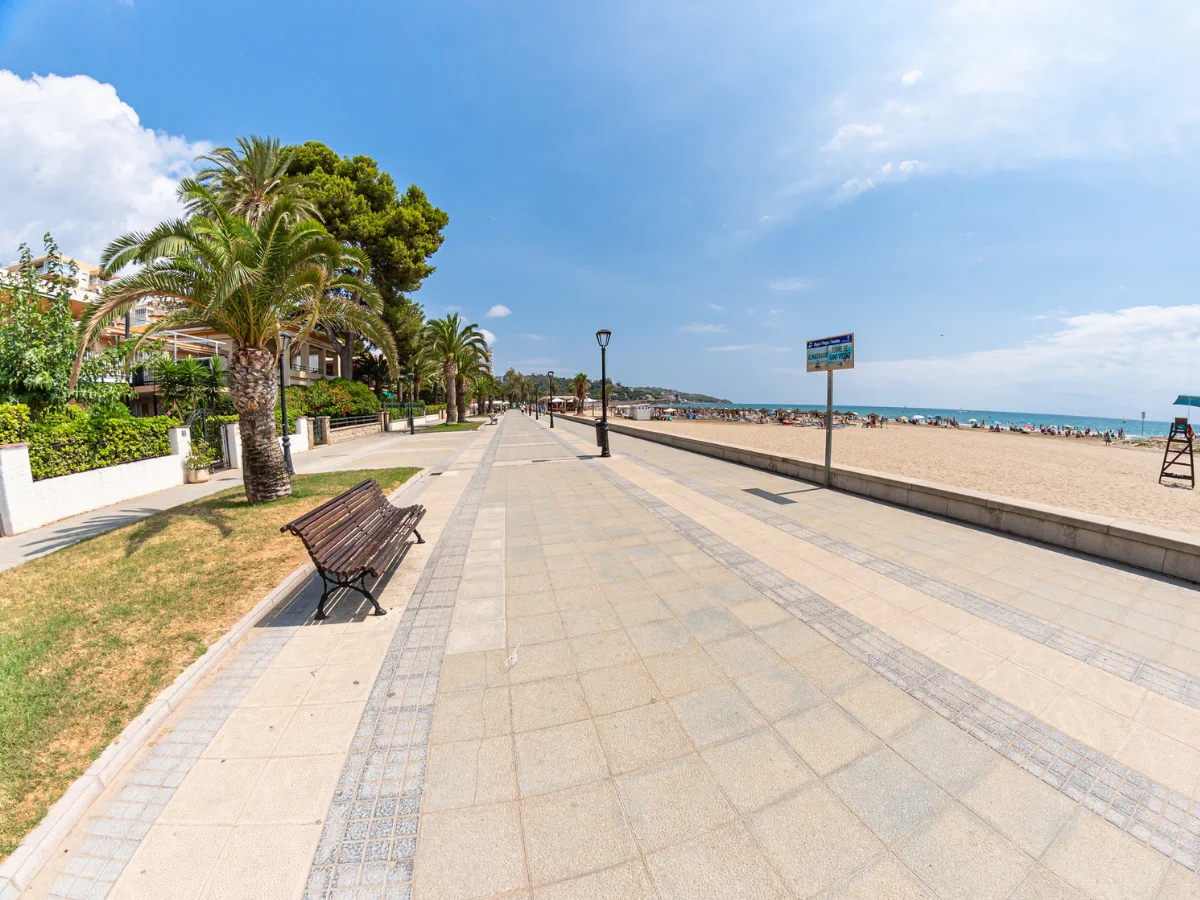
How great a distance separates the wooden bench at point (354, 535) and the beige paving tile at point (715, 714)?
2.91 meters

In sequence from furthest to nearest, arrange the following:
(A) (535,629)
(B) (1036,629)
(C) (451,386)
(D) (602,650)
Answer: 1. (C) (451,386)
2. (A) (535,629)
3. (B) (1036,629)
4. (D) (602,650)

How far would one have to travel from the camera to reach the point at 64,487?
7820 mm

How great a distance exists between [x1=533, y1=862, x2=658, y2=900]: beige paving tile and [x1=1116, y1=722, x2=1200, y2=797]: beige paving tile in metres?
2.78

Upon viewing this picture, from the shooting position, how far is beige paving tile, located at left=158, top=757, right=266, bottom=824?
208 cm

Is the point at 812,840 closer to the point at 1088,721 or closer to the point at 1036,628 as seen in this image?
the point at 1088,721

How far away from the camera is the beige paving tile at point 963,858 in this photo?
1726mm

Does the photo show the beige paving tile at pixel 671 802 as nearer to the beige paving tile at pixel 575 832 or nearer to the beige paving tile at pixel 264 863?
the beige paving tile at pixel 575 832

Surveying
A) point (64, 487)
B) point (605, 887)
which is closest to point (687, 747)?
point (605, 887)

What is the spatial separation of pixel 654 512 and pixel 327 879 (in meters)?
5.77

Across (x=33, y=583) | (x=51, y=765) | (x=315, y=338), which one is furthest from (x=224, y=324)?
(x=315, y=338)

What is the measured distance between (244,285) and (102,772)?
22.8 feet

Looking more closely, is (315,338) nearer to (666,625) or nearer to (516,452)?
(516,452)

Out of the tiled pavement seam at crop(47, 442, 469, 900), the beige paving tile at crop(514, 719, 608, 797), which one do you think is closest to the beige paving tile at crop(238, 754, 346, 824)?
the tiled pavement seam at crop(47, 442, 469, 900)

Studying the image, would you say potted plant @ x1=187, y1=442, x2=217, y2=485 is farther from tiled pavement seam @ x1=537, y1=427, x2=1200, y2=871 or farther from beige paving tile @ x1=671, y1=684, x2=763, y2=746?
tiled pavement seam @ x1=537, y1=427, x2=1200, y2=871
